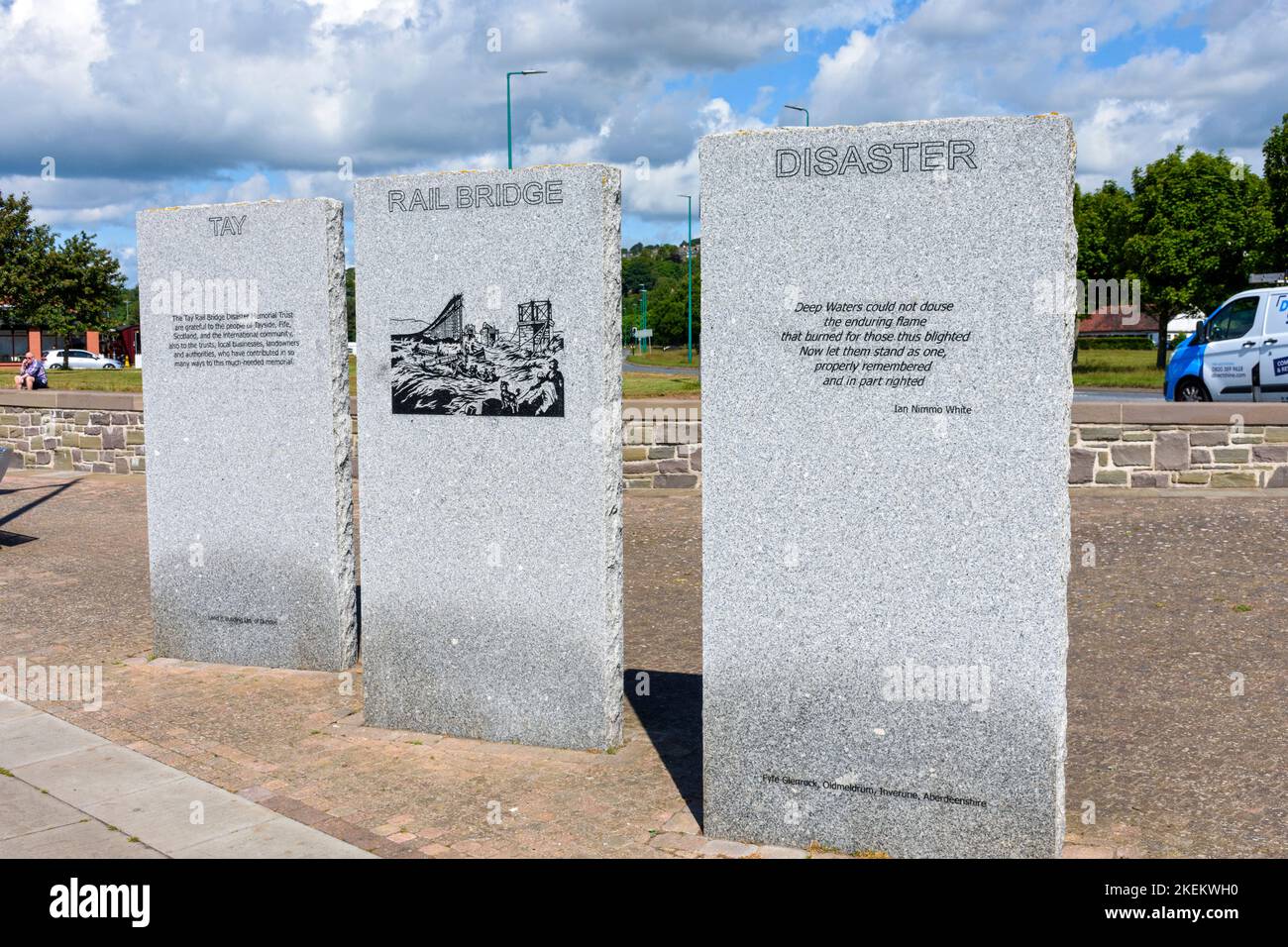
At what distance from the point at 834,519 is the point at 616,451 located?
149cm

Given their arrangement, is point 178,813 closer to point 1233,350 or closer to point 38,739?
point 38,739

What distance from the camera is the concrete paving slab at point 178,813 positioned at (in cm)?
466

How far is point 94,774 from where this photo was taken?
5.37 m

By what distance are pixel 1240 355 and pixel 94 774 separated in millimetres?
16044

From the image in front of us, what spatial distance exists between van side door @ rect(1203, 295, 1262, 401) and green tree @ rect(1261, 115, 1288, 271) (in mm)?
22456

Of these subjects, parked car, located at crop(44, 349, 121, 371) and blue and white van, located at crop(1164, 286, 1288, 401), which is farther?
parked car, located at crop(44, 349, 121, 371)

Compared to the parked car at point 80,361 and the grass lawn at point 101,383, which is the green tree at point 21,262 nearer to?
the parked car at point 80,361

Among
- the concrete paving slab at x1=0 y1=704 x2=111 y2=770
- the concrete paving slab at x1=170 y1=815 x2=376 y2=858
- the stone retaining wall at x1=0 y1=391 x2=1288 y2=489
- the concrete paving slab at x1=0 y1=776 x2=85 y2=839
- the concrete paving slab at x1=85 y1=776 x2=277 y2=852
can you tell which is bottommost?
the concrete paving slab at x1=170 y1=815 x2=376 y2=858

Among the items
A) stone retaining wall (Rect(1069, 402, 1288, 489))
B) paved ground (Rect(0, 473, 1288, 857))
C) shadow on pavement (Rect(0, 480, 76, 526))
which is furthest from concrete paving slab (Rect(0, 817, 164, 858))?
stone retaining wall (Rect(1069, 402, 1288, 489))

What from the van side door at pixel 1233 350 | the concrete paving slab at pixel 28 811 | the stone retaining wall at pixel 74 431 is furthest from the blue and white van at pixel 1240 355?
the concrete paving slab at pixel 28 811

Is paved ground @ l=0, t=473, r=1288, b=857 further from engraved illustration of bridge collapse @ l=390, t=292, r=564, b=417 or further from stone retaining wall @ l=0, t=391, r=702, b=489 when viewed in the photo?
stone retaining wall @ l=0, t=391, r=702, b=489

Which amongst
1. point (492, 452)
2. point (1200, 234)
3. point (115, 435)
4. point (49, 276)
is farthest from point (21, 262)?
point (492, 452)

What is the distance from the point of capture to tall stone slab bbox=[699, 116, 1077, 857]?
4.14 metres

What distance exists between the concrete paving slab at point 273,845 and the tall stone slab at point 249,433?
243 cm
